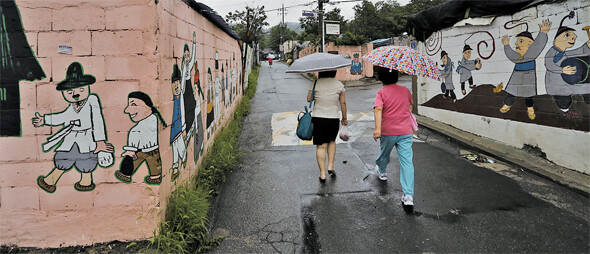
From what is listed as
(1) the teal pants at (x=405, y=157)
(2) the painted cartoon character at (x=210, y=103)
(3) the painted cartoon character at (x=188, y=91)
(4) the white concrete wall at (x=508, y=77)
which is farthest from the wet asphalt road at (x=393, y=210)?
(3) the painted cartoon character at (x=188, y=91)

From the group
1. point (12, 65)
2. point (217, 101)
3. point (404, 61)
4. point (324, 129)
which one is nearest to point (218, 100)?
point (217, 101)

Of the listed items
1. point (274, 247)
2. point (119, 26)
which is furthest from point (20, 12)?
point (274, 247)

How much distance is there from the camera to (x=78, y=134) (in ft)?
9.32

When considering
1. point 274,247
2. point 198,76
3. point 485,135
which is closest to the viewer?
point 274,247

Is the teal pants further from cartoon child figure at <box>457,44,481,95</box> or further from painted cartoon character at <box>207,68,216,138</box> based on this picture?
cartoon child figure at <box>457,44,481,95</box>

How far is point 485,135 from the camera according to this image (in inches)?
252

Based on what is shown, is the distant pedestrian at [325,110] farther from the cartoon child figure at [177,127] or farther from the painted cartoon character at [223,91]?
the painted cartoon character at [223,91]

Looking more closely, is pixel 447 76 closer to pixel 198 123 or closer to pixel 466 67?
pixel 466 67

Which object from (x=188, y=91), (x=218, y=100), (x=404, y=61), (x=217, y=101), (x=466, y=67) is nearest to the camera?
(x=404, y=61)

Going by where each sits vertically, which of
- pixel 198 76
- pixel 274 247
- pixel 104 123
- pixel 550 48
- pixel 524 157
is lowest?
pixel 274 247

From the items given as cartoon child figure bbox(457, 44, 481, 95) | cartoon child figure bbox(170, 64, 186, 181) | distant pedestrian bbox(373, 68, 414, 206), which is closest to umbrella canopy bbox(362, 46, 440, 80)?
distant pedestrian bbox(373, 68, 414, 206)

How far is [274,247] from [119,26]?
2242 mm

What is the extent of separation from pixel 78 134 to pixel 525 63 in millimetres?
6141

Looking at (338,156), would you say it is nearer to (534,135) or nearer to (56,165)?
(534,135)
